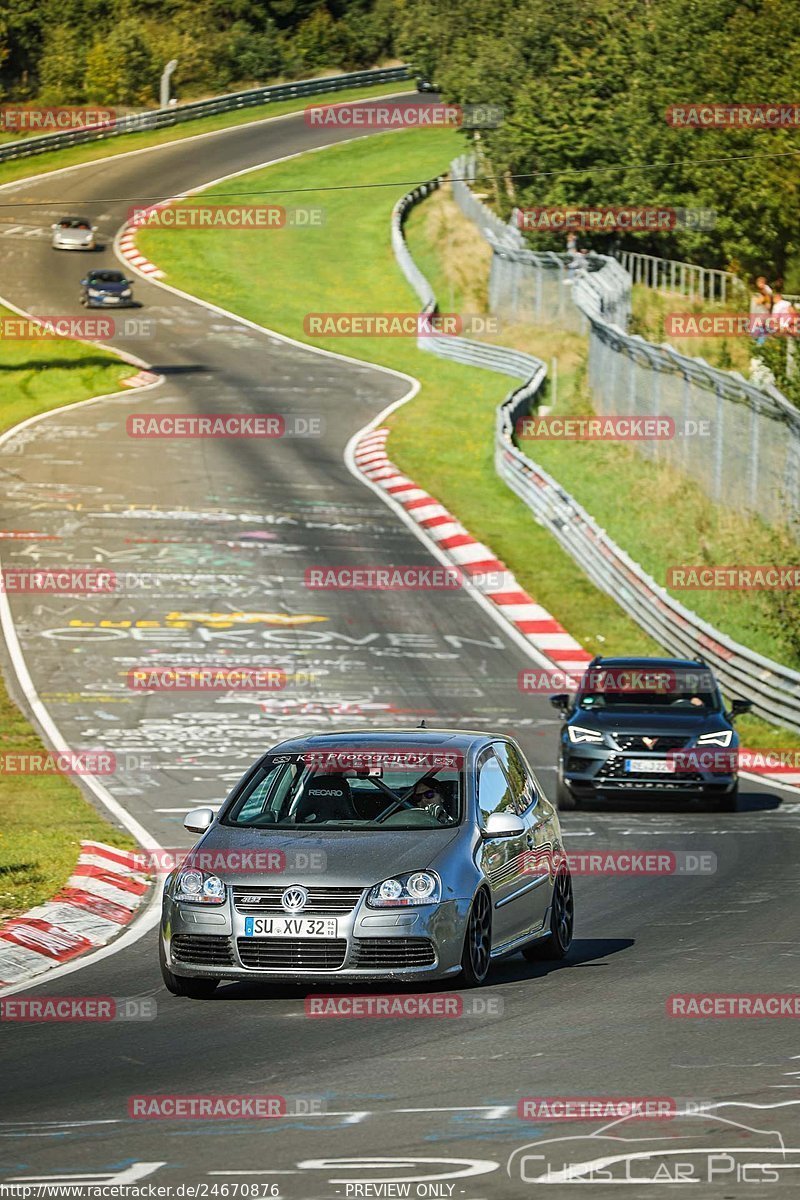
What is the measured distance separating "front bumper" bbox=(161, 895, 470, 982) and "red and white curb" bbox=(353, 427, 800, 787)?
13171 millimetres

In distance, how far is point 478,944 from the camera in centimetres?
1105

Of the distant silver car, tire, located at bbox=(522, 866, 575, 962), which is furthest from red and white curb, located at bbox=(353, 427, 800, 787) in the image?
the distant silver car

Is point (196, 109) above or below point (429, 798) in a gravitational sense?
above

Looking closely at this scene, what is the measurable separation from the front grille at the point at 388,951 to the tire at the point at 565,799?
10896 millimetres

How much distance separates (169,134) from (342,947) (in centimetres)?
8236

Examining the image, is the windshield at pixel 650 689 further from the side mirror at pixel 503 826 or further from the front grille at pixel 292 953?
the front grille at pixel 292 953

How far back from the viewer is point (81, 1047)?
9.74m

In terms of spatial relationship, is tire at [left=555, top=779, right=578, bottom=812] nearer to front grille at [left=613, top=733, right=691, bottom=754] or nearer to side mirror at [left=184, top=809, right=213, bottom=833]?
front grille at [left=613, top=733, right=691, bottom=754]

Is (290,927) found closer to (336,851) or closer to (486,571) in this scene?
(336,851)

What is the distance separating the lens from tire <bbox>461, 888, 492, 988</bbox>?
10.9 meters

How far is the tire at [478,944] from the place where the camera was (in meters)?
10.9

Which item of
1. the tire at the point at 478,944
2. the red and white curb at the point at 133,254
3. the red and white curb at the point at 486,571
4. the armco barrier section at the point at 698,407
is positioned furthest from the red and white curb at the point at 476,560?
the red and white curb at the point at 133,254

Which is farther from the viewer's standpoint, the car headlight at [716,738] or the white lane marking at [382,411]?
the white lane marking at [382,411]

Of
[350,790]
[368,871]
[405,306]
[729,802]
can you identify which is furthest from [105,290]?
[368,871]
